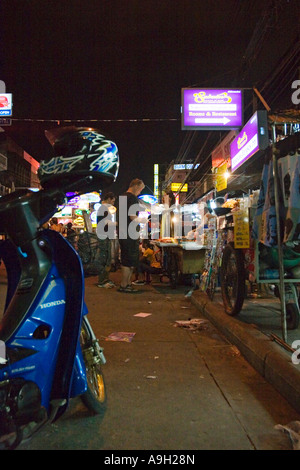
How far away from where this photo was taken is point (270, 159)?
366cm

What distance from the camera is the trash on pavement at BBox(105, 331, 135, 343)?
4.09 meters

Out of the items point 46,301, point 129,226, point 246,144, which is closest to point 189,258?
point 129,226

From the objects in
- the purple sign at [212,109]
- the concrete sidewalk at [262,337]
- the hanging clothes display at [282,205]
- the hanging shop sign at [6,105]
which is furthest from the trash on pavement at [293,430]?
the hanging shop sign at [6,105]

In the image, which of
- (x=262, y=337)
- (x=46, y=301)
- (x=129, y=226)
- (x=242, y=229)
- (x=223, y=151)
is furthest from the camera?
(x=223, y=151)

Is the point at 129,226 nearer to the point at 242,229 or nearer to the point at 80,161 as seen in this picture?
the point at 242,229

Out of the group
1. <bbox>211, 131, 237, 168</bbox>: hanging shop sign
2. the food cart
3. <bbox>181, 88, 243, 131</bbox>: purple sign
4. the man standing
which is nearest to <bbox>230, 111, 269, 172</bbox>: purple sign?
<bbox>181, 88, 243, 131</bbox>: purple sign

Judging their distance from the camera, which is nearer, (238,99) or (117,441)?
(117,441)

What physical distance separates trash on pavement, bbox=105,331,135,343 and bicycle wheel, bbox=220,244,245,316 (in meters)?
1.39

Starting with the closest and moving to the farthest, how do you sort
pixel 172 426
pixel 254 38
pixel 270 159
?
pixel 172 426
pixel 270 159
pixel 254 38

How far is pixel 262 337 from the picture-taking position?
3.55m

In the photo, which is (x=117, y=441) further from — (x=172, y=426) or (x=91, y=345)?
(x=91, y=345)

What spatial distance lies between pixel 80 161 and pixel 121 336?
2723 mm
